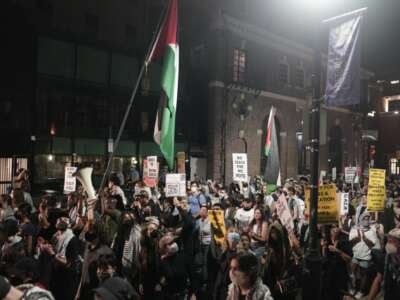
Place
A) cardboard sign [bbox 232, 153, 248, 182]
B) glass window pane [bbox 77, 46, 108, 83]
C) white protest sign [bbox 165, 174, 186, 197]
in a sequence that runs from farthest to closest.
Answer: glass window pane [bbox 77, 46, 108, 83] → cardboard sign [bbox 232, 153, 248, 182] → white protest sign [bbox 165, 174, 186, 197]

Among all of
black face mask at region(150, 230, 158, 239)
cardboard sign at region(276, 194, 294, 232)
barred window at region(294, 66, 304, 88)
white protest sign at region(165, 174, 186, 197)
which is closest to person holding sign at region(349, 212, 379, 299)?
cardboard sign at region(276, 194, 294, 232)

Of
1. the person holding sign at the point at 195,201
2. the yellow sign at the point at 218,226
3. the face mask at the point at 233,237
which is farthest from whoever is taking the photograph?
the person holding sign at the point at 195,201

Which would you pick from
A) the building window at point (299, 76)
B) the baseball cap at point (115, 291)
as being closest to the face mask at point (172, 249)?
the baseball cap at point (115, 291)

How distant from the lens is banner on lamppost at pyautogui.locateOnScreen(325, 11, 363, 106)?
5797 millimetres

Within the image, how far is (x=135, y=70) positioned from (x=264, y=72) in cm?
1034

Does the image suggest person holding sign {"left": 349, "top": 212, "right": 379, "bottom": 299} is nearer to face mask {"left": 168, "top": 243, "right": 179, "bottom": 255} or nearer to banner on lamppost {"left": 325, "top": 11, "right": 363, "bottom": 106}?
banner on lamppost {"left": 325, "top": 11, "right": 363, "bottom": 106}

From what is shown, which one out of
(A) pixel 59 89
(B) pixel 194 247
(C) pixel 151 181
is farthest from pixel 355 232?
(A) pixel 59 89

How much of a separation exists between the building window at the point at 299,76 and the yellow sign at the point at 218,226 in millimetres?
25836

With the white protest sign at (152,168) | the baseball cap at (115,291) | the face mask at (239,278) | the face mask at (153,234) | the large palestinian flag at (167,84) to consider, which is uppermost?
the large palestinian flag at (167,84)

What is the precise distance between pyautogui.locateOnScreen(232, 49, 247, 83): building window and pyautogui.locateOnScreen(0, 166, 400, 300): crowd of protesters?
734 inches

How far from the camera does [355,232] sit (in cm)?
806

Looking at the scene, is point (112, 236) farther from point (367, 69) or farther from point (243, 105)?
point (367, 69)

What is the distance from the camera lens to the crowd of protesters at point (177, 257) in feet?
13.4

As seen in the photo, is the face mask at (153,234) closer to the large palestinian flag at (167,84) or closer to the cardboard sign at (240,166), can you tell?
the large palestinian flag at (167,84)
